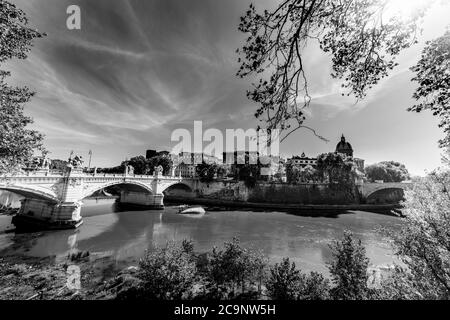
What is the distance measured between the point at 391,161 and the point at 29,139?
112943 millimetres

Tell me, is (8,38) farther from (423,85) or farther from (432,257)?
(432,257)

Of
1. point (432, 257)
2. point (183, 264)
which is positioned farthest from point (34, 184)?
point (432, 257)

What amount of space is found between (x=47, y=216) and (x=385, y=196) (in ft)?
272

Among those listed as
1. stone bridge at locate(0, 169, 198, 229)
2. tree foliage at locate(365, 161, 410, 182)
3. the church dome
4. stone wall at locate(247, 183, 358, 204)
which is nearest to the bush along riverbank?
stone bridge at locate(0, 169, 198, 229)

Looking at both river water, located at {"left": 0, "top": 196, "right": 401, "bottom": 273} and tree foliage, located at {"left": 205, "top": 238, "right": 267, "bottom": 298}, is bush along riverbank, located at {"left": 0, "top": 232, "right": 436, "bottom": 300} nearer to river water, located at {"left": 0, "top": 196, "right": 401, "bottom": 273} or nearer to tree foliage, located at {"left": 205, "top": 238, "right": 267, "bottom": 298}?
tree foliage, located at {"left": 205, "top": 238, "right": 267, "bottom": 298}

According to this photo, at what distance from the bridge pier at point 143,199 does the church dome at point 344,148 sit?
298ft

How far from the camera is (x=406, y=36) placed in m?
4.12

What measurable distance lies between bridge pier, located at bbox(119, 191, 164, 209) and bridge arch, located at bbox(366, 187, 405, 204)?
58538mm

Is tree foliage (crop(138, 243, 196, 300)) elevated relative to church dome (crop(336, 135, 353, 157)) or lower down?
lower down

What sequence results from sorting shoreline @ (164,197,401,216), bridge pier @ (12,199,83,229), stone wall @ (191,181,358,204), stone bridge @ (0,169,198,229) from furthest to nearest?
1. stone wall @ (191,181,358,204)
2. shoreline @ (164,197,401,216)
3. bridge pier @ (12,199,83,229)
4. stone bridge @ (0,169,198,229)

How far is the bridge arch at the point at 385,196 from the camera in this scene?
5900cm

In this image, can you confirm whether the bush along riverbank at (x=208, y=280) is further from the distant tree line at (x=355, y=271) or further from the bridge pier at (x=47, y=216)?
the bridge pier at (x=47, y=216)

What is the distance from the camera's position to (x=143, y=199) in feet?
151

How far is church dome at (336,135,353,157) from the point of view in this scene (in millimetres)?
97438
